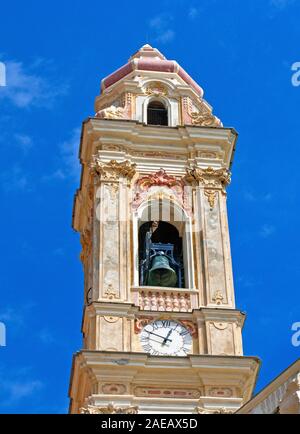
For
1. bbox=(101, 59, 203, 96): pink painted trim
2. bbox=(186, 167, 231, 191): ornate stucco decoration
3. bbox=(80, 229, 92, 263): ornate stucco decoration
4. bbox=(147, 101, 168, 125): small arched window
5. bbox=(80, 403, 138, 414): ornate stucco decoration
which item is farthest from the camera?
bbox=(101, 59, 203, 96): pink painted trim

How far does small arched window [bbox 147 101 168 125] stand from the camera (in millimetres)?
34344

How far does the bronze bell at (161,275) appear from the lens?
30406 millimetres

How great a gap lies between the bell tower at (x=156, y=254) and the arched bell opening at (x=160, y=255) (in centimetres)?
3

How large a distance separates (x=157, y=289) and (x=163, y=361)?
2180 millimetres

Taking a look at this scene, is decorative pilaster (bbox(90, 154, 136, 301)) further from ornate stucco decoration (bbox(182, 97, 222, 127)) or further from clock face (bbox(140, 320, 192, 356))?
ornate stucco decoration (bbox(182, 97, 222, 127))

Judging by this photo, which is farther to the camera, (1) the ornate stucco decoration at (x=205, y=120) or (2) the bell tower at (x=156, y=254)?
(1) the ornate stucco decoration at (x=205, y=120)

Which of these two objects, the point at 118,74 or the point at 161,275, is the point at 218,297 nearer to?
the point at 161,275

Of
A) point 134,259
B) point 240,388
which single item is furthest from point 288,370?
point 134,259

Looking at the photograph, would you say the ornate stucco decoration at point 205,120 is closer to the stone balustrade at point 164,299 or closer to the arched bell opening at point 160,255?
the arched bell opening at point 160,255

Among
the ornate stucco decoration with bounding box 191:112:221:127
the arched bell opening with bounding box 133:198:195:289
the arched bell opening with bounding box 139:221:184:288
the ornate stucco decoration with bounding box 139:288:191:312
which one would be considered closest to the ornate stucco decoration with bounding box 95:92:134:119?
the ornate stucco decoration with bounding box 191:112:221:127

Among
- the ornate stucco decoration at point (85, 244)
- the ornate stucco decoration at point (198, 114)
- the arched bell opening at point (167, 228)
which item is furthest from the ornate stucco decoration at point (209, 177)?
the ornate stucco decoration at point (85, 244)

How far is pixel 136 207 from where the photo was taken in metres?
31.5

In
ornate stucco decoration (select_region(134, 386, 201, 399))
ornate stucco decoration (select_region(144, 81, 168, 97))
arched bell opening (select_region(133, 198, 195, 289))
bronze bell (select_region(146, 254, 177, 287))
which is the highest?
ornate stucco decoration (select_region(144, 81, 168, 97))

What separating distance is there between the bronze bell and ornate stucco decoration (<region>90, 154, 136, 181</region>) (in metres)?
2.57
